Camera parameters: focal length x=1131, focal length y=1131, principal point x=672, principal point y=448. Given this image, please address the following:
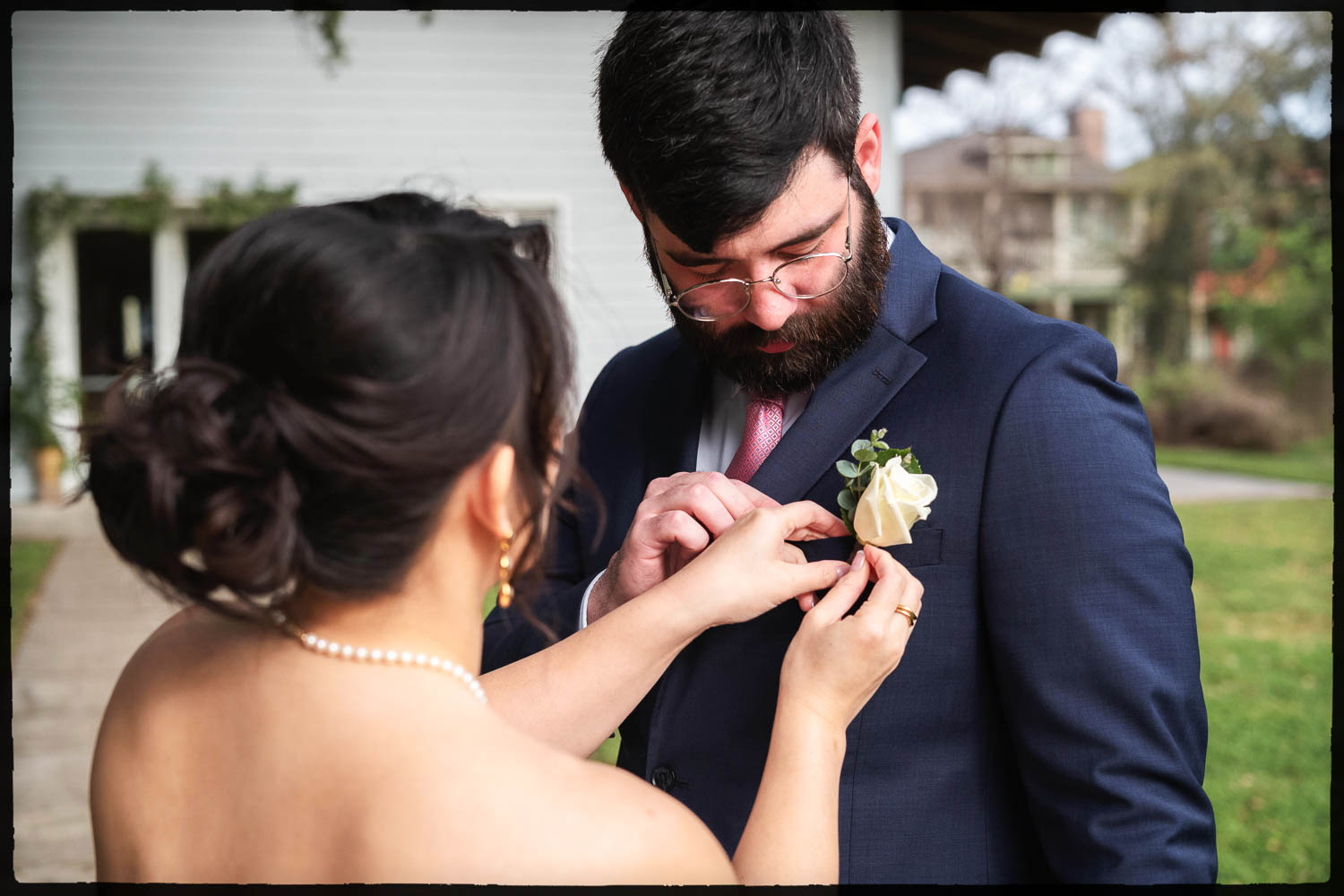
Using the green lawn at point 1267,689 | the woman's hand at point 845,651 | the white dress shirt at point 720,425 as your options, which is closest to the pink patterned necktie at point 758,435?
the white dress shirt at point 720,425

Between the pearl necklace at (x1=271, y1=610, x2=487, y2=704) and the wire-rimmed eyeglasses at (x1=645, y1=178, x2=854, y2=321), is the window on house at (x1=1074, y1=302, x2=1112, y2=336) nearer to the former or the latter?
the wire-rimmed eyeglasses at (x1=645, y1=178, x2=854, y2=321)

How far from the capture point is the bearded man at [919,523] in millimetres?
1609

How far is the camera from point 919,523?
1.76m

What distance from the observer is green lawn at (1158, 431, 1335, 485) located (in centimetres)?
1468

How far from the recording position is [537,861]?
1146 mm

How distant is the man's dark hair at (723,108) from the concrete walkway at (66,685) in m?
1.42

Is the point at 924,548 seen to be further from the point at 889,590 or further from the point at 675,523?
the point at 675,523

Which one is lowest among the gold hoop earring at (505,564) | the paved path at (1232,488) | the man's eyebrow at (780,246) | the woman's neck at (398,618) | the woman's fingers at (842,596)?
the paved path at (1232,488)

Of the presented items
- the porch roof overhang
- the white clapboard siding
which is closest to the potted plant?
the white clapboard siding

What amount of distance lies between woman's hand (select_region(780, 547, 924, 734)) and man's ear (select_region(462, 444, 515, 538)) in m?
0.49

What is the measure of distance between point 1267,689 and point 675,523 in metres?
5.67

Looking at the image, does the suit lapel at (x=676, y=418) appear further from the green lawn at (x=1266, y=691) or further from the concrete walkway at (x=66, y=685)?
the green lawn at (x=1266, y=691)

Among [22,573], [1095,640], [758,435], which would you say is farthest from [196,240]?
[1095,640]

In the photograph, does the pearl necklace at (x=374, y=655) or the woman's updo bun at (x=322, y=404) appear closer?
the woman's updo bun at (x=322, y=404)
